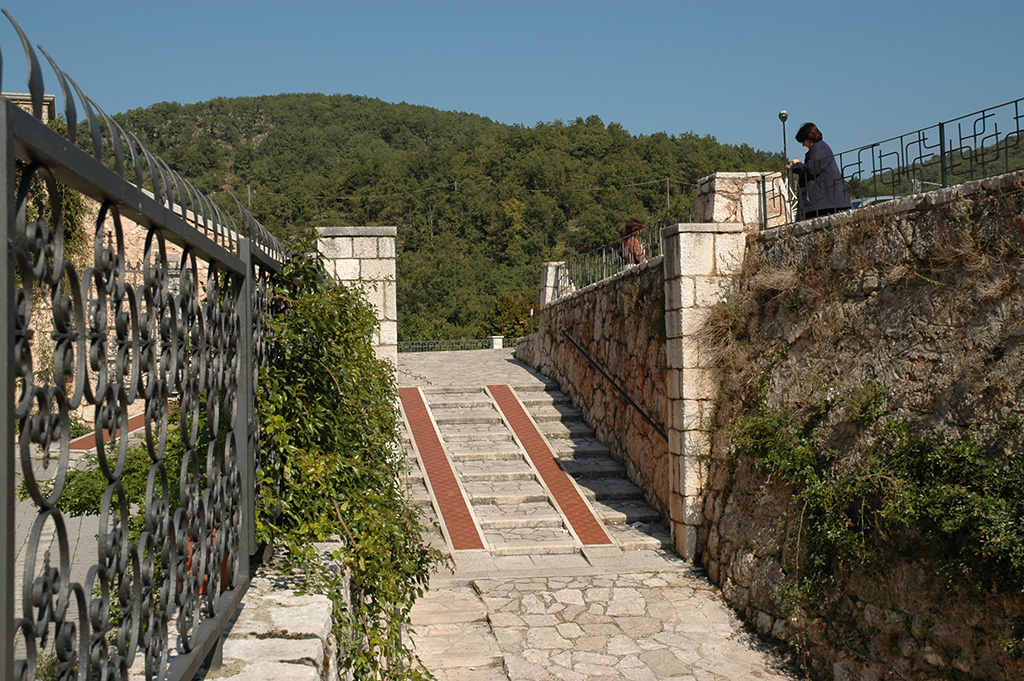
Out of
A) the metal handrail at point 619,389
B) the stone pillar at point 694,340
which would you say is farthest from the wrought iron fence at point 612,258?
the stone pillar at point 694,340

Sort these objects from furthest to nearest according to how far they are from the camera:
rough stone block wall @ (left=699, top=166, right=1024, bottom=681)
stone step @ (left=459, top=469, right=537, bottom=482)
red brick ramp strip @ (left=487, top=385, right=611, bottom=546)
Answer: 1. stone step @ (left=459, top=469, right=537, bottom=482)
2. red brick ramp strip @ (left=487, top=385, right=611, bottom=546)
3. rough stone block wall @ (left=699, top=166, right=1024, bottom=681)

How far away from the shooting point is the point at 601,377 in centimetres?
991

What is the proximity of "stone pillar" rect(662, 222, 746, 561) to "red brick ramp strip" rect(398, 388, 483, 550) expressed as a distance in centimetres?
193

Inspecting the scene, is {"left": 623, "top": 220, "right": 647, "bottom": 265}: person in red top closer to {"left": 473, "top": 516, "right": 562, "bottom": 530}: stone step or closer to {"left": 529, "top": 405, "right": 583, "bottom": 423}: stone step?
{"left": 529, "top": 405, "right": 583, "bottom": 423}: stone step

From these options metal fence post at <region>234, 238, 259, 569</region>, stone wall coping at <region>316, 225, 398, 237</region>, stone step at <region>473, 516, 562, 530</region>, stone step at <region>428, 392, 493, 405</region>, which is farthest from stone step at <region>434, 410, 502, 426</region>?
metal fence post at <region>234, 238, 259, 569</region>

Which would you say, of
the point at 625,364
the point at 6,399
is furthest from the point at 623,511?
the point at 6,399

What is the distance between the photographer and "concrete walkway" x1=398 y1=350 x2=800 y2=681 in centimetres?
538

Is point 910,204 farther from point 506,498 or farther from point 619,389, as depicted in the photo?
point 506,498

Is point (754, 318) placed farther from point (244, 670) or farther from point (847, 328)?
point (244, 670)

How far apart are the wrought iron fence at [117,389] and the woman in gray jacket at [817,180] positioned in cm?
517

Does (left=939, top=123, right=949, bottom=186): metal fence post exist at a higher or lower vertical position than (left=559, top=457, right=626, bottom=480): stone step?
higher


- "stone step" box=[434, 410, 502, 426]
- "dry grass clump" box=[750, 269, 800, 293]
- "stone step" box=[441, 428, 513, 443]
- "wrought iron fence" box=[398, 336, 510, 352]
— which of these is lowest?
"stone step" box=[441, 428, 513, 443]

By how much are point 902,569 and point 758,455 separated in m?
1.47

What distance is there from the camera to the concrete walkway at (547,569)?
538 centimetres
